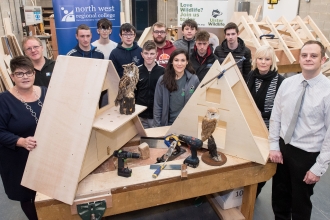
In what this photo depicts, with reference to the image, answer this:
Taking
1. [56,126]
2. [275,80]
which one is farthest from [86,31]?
[275,80]

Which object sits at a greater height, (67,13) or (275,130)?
(67,13)

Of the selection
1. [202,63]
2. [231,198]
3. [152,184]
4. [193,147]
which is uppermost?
[202,63]

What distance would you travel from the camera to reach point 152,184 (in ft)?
5.12

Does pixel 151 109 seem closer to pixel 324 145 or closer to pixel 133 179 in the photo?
pixel 133 179

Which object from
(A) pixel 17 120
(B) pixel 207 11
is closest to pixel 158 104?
(A) pixel 17 120

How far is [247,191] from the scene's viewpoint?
1.98 m

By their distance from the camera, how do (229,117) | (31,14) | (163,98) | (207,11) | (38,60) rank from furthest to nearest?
1. (31,14)
2. (207,11)
3. (38,60)
4. (163,98)
5. (229,117)

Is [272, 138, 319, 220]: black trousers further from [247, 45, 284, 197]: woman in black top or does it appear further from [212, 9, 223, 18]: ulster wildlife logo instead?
[212, 9, 223, 18]: ulster wildlife logo

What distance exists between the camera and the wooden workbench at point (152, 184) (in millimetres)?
1465

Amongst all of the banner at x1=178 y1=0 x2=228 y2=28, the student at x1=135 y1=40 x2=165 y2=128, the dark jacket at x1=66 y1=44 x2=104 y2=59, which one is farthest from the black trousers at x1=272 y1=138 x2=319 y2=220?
the banner at x1=178 y1=0 x2=228 y2=28

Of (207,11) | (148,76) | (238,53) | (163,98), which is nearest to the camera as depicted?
(163,98)

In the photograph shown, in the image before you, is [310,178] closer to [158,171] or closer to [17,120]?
[158,171]

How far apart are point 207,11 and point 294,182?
3.59 metres

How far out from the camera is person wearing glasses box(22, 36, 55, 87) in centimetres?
235
